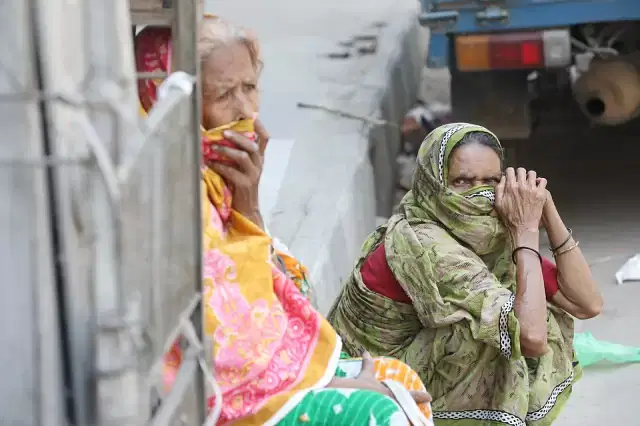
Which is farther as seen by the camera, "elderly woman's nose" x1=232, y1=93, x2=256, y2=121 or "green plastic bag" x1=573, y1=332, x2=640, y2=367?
"green plastic bag" x1=573, y1=332, x2=640, y2=367

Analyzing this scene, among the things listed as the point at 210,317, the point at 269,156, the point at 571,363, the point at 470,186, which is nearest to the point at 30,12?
the point at 210,317

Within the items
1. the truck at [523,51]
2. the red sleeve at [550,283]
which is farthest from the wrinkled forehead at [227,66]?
the truck at [523,51]

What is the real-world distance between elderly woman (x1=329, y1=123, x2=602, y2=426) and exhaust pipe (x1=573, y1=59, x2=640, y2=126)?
7.05ft

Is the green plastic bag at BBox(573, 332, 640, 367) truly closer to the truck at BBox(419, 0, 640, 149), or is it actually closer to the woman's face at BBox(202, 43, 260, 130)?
the truck at BBox(419, 0, 640, 149)

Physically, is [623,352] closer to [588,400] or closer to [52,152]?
[588,400]

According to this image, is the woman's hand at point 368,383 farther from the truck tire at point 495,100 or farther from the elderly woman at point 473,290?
the truck tire at point 495,100

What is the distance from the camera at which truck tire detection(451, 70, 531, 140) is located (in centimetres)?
494

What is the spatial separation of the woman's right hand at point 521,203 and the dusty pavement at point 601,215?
1.12m

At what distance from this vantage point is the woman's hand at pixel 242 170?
1.98 meters

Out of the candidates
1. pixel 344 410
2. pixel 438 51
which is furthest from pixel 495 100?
pixel 344 410

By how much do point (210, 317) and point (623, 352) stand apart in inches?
95.2

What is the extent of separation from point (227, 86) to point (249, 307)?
0.46m

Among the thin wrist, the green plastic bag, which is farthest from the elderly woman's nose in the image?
the green plastic bag

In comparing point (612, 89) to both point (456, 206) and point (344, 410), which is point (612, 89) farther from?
point (344, 410)
